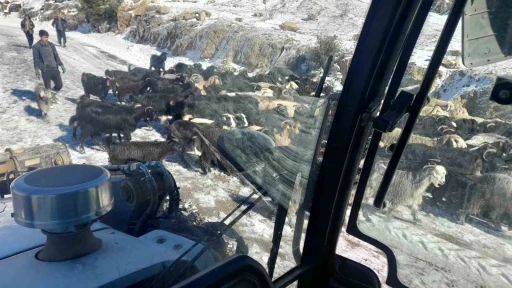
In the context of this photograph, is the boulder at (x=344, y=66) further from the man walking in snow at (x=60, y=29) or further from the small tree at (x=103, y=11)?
the small tree at (x=103, y=11)

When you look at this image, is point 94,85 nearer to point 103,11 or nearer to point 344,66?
point 344,66

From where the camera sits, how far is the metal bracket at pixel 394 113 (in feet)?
4.03

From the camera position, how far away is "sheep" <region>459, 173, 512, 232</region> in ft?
4.19

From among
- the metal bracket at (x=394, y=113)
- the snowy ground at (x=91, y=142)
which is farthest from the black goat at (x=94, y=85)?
the metal bracket at (x=394, y=113)

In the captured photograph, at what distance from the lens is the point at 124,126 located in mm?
8266

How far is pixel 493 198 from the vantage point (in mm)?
1277

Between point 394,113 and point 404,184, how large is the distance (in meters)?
0.30

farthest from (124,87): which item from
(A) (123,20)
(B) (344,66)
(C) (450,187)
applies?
(A) (123,20)

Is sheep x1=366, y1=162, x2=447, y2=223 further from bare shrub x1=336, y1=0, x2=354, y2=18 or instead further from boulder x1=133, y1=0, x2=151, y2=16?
boulder x1=133, y1=0, x2=151, y2=16

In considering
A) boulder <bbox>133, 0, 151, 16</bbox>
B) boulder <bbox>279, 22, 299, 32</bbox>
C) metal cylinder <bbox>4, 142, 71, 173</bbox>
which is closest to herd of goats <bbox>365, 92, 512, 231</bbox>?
boulder <bbox>279, 22, 299, 32</bbox>

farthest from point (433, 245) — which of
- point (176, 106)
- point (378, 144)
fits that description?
point (176, 106)

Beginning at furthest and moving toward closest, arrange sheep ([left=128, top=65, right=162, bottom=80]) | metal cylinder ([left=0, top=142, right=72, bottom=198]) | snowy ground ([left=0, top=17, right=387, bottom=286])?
sheep ([left=128, top=65, right=162, bottom=80]) → metal cylinder ([left=0, top=142, right=72, bottom=198]) → snowy ground ([left=0, top=17, right=387, bottom=286])

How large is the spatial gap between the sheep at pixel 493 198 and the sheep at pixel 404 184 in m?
0.11

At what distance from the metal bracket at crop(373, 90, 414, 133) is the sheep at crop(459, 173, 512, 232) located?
13.0 inches
